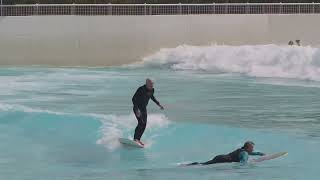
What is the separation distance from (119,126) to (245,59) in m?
13.9

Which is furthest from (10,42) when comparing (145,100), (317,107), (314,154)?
(314,154)

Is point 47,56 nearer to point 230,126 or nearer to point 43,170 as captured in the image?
point 230,126

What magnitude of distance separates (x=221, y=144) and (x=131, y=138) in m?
1.80

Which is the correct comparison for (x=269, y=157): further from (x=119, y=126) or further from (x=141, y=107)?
(x=119, y=126)

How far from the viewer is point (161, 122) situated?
16906mm

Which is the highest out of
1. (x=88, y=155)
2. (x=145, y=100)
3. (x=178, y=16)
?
(x=178, y=16)

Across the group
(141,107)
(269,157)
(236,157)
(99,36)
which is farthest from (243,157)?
(99,36)

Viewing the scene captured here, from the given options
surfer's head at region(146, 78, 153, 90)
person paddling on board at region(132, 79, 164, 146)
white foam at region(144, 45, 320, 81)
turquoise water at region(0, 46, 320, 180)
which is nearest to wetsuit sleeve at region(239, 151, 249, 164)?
turquoise water at region(0, 46, 320, 180)

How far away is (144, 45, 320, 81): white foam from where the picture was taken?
28.5 m

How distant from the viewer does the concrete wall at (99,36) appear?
29953mm

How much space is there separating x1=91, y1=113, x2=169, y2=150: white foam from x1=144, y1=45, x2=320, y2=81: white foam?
37.5 feet

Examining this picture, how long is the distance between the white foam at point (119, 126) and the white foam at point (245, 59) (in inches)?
450

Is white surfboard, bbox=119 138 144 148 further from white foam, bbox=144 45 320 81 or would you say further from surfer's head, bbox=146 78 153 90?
white foam, bbox=144 45 320 81

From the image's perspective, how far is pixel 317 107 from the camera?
61.1ft
